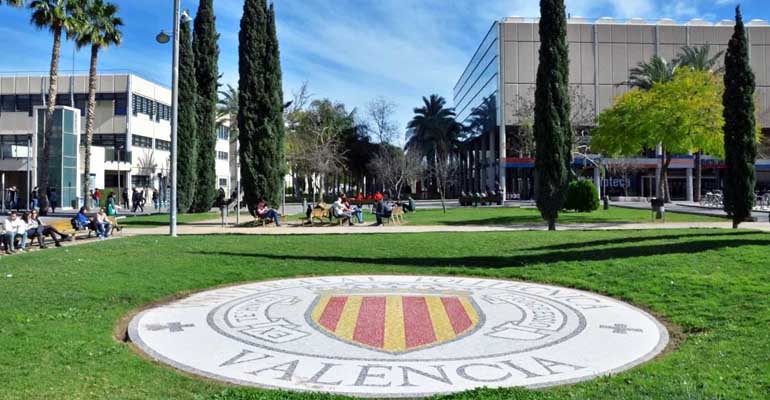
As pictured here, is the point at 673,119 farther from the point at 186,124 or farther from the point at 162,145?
the point at 162,145

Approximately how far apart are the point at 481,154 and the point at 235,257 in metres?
61.4

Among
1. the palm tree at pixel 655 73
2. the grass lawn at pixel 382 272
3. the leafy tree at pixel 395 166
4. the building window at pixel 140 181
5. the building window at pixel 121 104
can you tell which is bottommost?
the grass lawn at pixel 382 272

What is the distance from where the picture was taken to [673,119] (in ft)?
100.0

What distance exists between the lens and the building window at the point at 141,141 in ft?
173

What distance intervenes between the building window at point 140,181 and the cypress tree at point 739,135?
46630 mm

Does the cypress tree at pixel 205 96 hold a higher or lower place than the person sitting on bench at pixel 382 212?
higher

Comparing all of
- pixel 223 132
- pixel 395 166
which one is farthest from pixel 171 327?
pixel 223 132

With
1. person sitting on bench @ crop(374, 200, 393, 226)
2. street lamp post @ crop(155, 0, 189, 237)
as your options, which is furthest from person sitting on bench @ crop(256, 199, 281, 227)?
street lamp post @ crop(155, 0, 189, 237)

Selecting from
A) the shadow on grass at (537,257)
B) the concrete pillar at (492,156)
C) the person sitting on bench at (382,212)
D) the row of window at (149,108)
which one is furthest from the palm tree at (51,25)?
the concrete pillar at (492,156)

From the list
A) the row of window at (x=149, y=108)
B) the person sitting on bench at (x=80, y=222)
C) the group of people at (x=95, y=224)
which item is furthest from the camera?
the row of window at (x=149, y=108)

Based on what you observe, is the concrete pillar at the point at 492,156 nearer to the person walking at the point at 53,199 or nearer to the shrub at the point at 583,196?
the shrub at the point at 583,196

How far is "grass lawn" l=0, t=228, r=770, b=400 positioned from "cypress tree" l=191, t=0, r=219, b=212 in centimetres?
1831

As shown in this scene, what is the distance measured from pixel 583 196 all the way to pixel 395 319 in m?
25.2

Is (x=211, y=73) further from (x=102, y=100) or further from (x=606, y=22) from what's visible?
(x=606, y=22)
